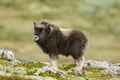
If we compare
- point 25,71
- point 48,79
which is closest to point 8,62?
point 25,71

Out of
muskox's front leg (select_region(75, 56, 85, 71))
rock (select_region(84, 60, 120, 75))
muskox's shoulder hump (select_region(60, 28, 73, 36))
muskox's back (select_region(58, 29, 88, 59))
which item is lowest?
rock (select_region(84, 60, 120, 75))

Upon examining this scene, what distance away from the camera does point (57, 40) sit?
40406mm

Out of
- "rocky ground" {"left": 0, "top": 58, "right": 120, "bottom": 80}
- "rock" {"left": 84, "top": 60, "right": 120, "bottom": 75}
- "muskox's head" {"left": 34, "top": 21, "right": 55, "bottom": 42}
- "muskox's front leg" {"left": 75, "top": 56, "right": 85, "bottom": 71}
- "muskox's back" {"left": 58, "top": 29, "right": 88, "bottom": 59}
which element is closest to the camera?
"rocky ground" {"left": 0, "top": 58, "right": 120, "bottom": 80}

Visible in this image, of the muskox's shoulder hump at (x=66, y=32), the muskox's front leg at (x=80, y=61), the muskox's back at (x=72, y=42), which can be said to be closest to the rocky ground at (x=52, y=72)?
the muskox's front leg at (x=80, y=61)

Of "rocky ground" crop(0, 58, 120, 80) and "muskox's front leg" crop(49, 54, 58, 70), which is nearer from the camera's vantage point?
"rocky ground" crop(0, 58, 120, 80)

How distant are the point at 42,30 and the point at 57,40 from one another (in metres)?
1.40

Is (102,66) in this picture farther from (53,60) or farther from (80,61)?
(53,60)

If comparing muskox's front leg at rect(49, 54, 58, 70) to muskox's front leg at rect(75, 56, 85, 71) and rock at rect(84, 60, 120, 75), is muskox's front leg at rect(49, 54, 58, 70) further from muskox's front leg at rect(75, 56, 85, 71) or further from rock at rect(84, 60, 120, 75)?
rock at rect(84, 60, 120, 75)

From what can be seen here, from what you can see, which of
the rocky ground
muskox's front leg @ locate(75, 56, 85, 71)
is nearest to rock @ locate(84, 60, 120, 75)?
the rocky ground

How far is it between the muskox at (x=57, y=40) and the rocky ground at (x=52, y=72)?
3.72 ft

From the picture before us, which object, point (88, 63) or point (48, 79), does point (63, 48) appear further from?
point (48, 79)

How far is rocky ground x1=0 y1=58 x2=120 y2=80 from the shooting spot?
32066 mm

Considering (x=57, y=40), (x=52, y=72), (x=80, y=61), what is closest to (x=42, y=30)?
(x=57, y=40)

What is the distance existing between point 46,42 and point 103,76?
428 centimetres
